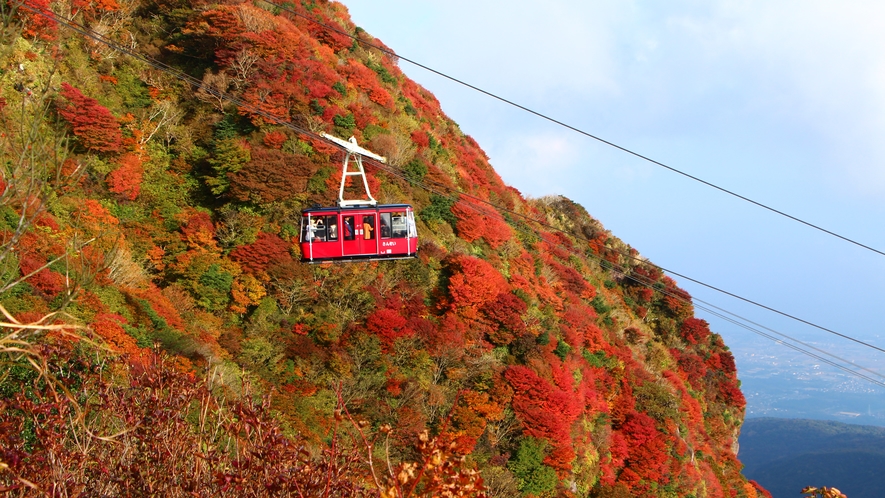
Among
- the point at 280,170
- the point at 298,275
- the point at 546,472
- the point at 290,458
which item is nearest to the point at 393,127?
the point at 280,170

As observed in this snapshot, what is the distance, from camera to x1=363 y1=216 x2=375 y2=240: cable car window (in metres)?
15.1

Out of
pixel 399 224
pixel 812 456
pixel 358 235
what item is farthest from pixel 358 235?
pixel 812 456

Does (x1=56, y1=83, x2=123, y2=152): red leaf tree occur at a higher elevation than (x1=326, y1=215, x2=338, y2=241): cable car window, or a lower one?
higher

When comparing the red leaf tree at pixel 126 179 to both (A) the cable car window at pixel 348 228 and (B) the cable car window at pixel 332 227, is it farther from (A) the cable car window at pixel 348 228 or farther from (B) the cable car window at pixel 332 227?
(A) the cable car window at pixel 348 228

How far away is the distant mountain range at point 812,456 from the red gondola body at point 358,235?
8087cm

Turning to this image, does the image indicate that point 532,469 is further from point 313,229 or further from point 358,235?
point 313,229

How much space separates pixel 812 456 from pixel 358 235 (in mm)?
125367

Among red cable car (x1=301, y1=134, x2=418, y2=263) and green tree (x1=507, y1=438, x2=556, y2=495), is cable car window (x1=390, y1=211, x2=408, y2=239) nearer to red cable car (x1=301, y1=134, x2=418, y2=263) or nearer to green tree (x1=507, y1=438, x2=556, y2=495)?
red cable car (x1=301, y1=134, x2=418, y2=263)

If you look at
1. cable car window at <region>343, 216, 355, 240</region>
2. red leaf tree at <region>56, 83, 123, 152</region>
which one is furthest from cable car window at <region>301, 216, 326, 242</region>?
red leaf tree at <region>56, 83, 123, 152</region>

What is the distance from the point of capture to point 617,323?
3866cm

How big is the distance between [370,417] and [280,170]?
10.4m

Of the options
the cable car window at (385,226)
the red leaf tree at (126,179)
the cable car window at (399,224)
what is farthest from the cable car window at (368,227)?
the red leaf tree at (126,179)

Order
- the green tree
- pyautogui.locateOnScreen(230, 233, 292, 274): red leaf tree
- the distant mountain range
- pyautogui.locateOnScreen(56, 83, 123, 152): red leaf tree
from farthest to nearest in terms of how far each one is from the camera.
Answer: the distant mountain range, pyautogui.locateOnScreen(56, 83, 123, 152): red leaf tree, pyautogui.locateOnScreen(230, 233, 292, 274): red leaf tree, the green tree

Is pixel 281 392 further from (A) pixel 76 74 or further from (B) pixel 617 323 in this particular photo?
(B) pixel 617 323
